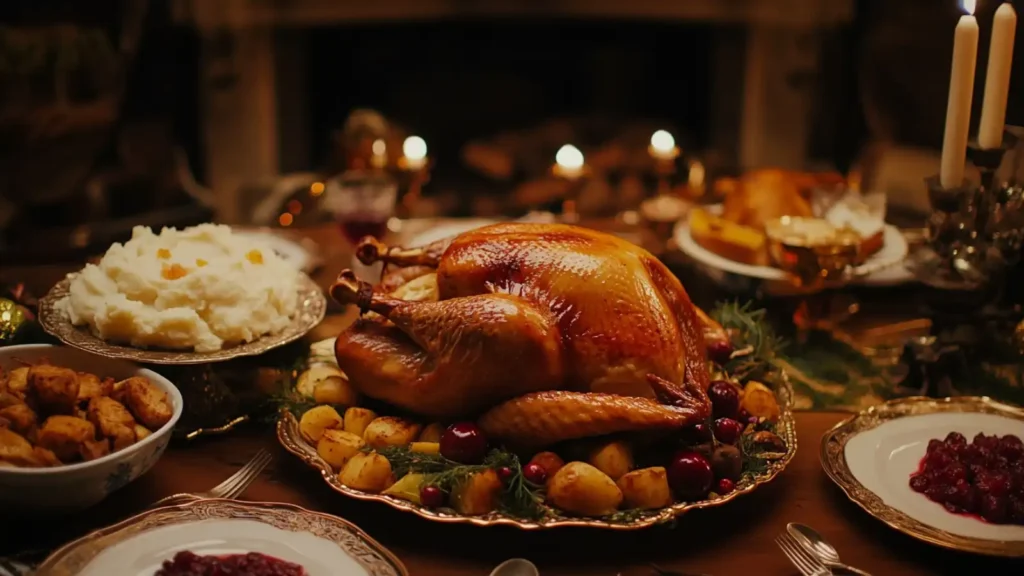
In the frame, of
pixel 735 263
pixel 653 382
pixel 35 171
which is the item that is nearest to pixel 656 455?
pixel 653 382

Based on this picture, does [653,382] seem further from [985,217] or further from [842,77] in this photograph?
[842,77]

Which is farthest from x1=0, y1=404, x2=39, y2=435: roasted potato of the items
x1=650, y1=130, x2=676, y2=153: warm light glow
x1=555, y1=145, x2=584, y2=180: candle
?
x1=650, y1=130, x2=676, y2=153: warm light glow

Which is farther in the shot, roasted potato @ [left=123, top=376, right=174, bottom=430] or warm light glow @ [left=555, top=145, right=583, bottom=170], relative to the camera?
warm light glow @ [left=555, top=145, right=583, bottom=170]

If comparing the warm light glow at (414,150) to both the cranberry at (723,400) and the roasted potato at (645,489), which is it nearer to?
the cranberry at (723,400)

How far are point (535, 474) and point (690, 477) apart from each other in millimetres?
204

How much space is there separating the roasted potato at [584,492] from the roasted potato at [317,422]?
1.21 ft

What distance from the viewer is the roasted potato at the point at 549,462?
1.34 meters

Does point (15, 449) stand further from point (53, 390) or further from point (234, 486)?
point (234, 486)

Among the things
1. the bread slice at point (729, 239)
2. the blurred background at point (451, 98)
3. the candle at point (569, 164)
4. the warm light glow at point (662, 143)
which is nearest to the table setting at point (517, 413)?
the bread slice at point (729, 239)

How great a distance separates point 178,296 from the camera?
1.56m

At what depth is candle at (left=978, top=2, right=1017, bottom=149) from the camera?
1.68 meters

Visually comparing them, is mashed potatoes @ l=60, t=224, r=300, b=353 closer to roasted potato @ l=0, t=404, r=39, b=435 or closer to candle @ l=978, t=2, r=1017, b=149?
roasted potato @ l=0, t=404, r=39, b=435

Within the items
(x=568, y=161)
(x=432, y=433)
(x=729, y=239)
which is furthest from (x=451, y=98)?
(x=432, y=433)

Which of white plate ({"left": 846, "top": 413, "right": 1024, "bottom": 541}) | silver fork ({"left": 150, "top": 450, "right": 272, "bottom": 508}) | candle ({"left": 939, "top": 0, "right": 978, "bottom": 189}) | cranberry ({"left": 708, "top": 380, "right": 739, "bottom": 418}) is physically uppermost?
candle ({"left": 939, "top": 0, "right": 978, "bottom": 189})
